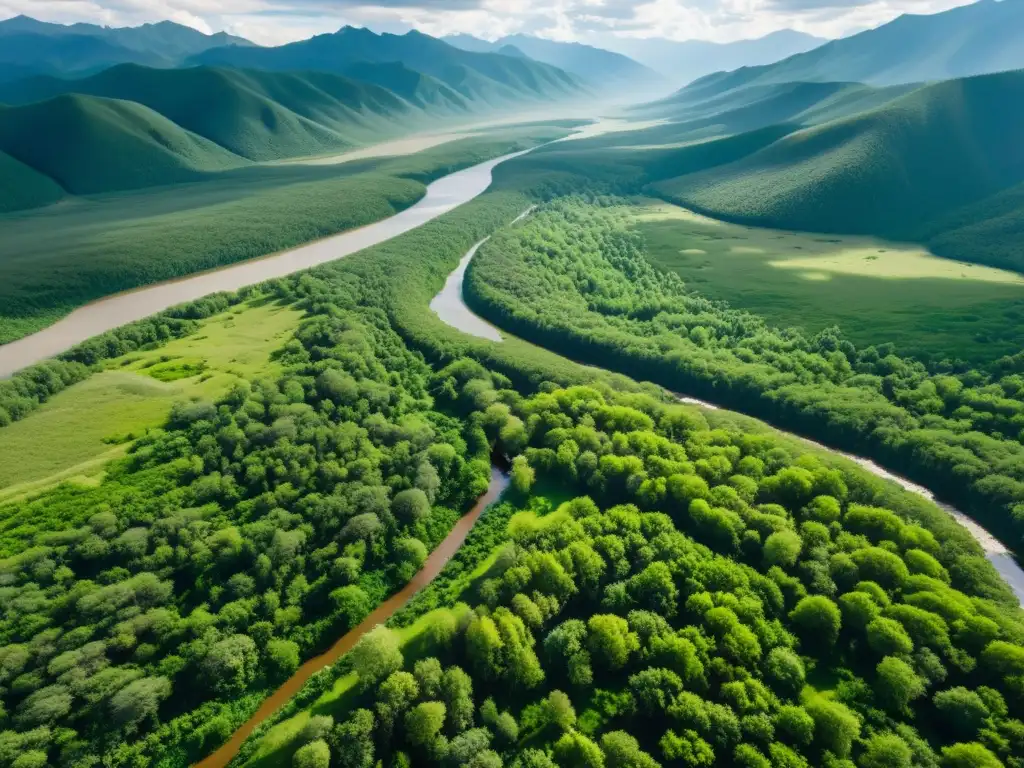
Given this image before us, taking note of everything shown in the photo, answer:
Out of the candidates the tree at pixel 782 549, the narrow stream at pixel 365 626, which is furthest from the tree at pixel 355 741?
the tree at pixel 782 549

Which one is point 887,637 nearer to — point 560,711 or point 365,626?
point 560,711

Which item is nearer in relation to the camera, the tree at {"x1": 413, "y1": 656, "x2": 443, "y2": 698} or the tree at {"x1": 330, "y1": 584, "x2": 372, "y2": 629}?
the tree at {"x1": 413, "y1": 656, "x2": 443, "y2": 698}

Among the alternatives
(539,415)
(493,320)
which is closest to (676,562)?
(539,415)

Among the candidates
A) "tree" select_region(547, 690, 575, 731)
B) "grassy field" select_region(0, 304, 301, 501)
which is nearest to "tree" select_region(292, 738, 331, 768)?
"tree" select_region(547, 690, 575, 731)

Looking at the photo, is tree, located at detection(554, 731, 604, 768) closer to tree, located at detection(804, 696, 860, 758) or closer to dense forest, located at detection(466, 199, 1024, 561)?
tree, located at detection(804, 696, 860, 758)

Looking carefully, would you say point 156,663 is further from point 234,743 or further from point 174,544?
point 174,544
